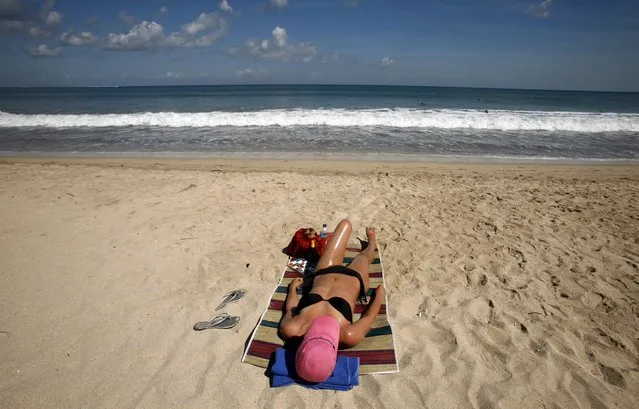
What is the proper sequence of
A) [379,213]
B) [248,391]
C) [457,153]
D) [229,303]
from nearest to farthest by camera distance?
1. [248,391]
2. [229,303]
3. [379,213]
4. [457,153]

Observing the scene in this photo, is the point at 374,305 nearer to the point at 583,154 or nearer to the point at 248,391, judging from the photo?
the point at 248,391

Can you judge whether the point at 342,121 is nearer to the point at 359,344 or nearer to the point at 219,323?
the point at 219,323

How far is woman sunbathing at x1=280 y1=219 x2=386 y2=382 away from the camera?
278 centimetres

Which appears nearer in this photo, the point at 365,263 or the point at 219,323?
the point at 219,323

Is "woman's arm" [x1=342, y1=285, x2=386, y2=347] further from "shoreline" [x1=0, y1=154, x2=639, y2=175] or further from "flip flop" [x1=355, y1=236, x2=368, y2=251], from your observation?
"shoreline" [x1=0, y1=154, x2=639, y2=175]

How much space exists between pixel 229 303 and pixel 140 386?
127 centimetres

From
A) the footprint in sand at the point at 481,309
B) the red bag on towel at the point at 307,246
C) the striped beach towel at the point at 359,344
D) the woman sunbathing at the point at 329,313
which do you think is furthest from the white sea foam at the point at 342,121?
the striped beach towel at the point at 359,344

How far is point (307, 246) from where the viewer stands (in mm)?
4898

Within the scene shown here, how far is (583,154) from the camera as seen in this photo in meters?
11.8

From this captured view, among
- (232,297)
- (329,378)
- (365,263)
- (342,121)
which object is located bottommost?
(329,378)

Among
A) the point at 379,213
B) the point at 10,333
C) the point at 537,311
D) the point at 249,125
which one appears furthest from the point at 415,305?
the point at 249,125

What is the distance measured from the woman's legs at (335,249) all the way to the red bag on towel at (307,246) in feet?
1.45

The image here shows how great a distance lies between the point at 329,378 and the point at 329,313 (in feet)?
1.93

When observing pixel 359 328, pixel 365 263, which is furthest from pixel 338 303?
pixel 365 263
